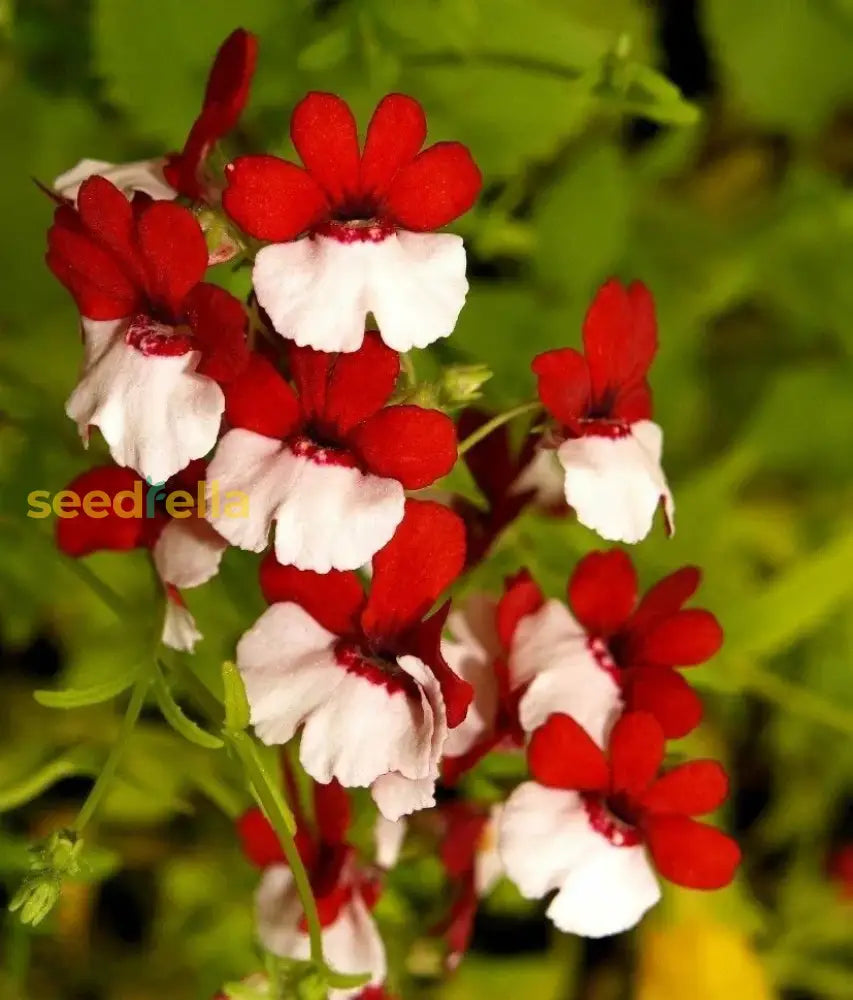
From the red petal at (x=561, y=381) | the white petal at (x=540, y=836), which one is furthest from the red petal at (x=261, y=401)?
the white petal at (x=540, y=836)

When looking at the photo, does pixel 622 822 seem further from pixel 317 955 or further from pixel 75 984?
pixel 75 984

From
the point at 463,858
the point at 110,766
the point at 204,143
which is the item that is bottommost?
the point at 463,858

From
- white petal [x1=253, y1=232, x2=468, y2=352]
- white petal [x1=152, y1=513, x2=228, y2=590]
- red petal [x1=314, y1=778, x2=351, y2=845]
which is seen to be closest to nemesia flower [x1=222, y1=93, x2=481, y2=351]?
white petal [x1=253, y1=232, x2=468, y2=352]

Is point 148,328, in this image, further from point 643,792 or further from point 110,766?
point 643,792

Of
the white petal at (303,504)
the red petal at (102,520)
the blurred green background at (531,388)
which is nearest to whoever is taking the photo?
the white petal at (303,504)

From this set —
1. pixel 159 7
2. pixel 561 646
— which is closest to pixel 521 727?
pixel 561 646

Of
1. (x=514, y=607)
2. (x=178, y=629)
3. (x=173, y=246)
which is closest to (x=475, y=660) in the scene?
(x=514, y=607)

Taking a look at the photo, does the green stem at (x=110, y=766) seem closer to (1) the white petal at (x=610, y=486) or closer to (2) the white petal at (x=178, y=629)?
(2) the white petal at (x=178, y=629)
